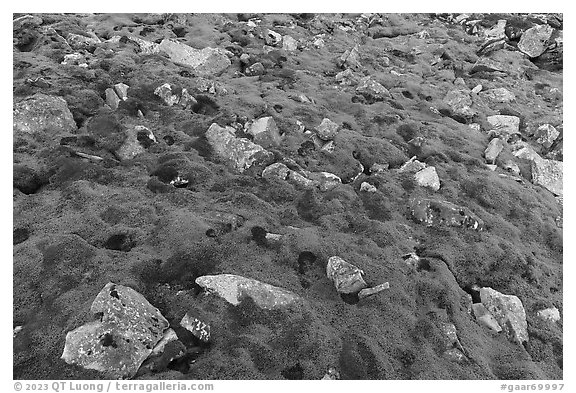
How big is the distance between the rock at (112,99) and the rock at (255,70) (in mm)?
19797

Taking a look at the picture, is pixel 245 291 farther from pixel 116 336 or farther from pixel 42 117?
pixel 42 117

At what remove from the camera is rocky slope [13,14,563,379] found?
23.0 metres

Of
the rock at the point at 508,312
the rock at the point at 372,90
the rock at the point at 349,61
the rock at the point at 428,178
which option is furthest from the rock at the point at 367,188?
the rock at the point at 349,61

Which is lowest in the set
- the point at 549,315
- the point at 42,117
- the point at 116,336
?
the point at 549,315

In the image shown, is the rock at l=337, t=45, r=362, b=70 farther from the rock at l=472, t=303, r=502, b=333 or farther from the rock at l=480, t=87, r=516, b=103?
the rock at l=472, t=303, r=502, b=333

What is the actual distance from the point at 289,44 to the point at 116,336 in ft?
179

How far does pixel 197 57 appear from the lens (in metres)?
55.4

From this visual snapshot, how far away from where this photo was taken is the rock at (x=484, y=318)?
27.1 metres

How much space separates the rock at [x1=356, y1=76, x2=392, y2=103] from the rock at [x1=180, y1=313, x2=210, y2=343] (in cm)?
3899

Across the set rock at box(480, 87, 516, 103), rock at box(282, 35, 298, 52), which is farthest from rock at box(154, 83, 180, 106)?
rock at box(480, 87, 516, 103)

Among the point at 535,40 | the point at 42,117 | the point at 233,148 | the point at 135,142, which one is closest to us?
the point at 42,117

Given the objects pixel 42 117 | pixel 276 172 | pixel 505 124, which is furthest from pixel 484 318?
pixel 42 117

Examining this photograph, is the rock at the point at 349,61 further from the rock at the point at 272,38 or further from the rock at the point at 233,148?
the rock at the point at 233,148
